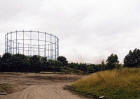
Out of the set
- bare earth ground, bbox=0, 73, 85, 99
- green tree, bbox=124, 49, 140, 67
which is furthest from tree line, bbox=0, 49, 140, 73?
bare earth ground, bbox=0, 73, 85, 99

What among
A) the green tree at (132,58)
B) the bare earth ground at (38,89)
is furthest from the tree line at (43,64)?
the bare earth ground at (38,89)

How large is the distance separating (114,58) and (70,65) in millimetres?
14260

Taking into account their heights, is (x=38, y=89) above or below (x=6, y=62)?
below

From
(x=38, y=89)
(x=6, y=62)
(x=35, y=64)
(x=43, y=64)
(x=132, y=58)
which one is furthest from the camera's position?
(x=43, y=64)

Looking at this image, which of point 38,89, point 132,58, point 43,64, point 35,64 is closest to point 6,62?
point 35,64

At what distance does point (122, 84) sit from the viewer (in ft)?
48.5

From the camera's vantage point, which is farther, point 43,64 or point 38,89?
point 43,64

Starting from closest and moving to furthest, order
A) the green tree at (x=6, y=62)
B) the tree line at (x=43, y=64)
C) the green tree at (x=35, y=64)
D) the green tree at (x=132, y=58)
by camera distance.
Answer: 1. the green tree at (x=132, y=58)
2. the tree line at (x=43, y=64)
3. the green tree at (x=6, y=62)
4. the green tree at (x=35, y=64)

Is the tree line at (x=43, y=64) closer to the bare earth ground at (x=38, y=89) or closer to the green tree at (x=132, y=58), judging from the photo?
the green tree at (x=132, y=58)

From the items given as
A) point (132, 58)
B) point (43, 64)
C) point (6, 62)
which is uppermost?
point (132, 58)

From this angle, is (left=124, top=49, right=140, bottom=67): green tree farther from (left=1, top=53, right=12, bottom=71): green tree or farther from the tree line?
(left=1, top=53, right=12, bottom=71): green tree

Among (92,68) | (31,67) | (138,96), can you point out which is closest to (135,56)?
(92,68)

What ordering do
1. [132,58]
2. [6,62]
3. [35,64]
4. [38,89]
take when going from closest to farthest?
[38,89]
[132,58]
[6,62]
[35,64]

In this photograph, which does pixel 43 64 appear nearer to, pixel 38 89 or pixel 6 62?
pixel 6 62
